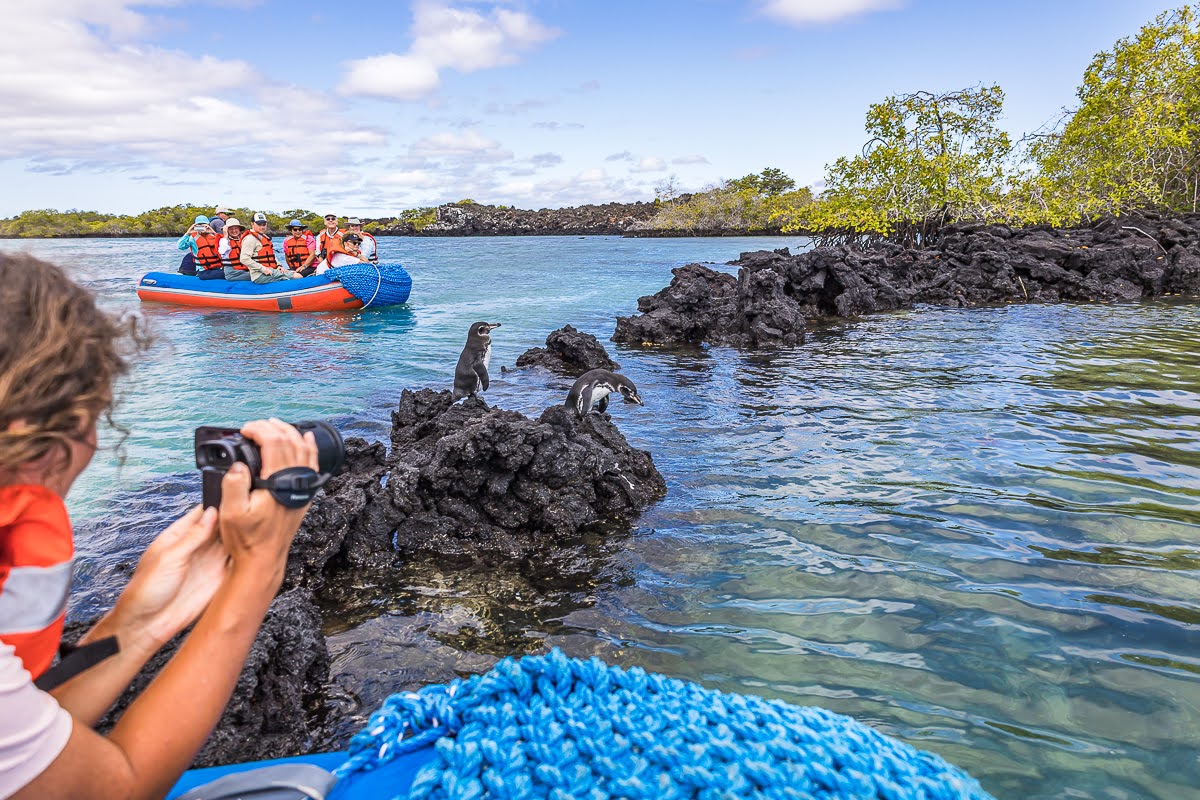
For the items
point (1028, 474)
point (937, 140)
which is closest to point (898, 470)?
point (1028, 474)

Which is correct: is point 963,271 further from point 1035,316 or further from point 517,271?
point 517,271

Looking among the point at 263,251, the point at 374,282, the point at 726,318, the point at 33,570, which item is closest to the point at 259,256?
the point at 263,251

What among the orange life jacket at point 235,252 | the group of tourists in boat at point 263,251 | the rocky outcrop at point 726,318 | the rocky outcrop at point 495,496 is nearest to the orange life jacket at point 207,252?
the group of tourists in boat at point 263,251

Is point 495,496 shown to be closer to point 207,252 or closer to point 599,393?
point 599,393

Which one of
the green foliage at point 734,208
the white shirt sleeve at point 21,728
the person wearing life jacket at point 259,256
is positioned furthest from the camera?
the green foliage at point 734,208

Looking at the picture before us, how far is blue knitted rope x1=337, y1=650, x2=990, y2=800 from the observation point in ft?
5.37

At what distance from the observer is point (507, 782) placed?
5.47ft

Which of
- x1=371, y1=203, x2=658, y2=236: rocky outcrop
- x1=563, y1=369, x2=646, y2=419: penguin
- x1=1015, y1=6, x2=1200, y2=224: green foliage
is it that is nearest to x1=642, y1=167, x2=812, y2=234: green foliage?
x1=371, y1=203, x2=658, y2=236: rocky outcrop

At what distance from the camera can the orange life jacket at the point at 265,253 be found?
21609 millimetres

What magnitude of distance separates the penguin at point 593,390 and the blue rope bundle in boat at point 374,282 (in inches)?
567

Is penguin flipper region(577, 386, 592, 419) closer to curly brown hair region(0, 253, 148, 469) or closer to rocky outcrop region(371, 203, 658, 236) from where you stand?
curly brown hair region(0, 253, 148, 469)

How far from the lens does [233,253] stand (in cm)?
2270

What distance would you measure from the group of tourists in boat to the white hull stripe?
21.4m

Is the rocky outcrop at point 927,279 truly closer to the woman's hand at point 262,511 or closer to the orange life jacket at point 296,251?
the orange life jacket at point 296,251
